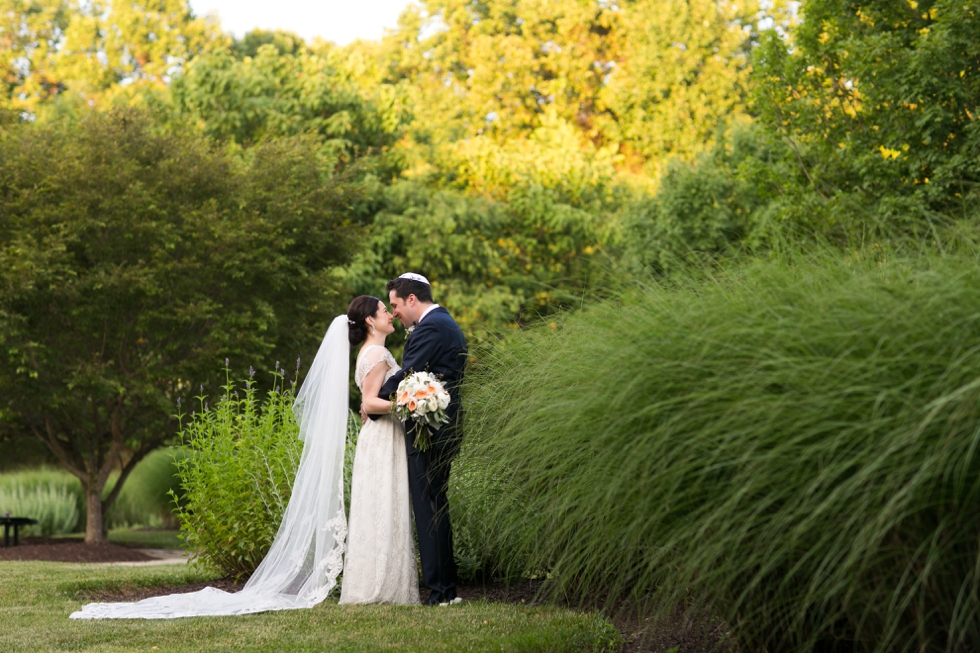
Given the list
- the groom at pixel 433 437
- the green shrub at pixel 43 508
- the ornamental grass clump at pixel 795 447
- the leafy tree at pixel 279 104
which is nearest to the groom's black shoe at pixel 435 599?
the groom at pixel 433 437

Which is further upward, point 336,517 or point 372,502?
point 372,502

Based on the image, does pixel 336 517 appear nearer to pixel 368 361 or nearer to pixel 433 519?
pixel 433 519

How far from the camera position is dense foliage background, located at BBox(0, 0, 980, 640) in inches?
120

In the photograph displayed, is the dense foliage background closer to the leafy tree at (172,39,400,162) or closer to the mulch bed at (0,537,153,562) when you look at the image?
the leafy tree at (172,39,400,162)

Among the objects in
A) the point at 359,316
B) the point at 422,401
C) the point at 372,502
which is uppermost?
the point at 359,316

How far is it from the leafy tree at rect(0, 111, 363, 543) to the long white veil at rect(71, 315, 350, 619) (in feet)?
21.9

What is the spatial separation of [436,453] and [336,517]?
3.20 feet

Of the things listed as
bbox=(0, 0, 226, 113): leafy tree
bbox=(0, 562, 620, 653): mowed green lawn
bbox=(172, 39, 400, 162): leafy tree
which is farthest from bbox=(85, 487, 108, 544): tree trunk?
bbox=(0, 0, 226, 113): leafy tree

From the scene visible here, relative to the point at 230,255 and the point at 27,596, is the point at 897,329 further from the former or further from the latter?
the point at 230,255

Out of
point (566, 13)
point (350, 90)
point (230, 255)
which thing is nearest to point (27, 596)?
point (230, 255)

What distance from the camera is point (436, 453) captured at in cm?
629

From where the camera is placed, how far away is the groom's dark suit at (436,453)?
20.4 feet

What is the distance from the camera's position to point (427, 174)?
25.0m

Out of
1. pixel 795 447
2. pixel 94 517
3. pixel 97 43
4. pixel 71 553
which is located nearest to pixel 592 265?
pixel 795 447
